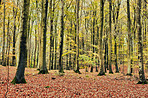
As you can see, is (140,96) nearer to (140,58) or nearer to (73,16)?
(140,58)

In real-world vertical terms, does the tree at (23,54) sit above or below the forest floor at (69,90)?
above

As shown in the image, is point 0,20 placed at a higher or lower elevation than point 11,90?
higher

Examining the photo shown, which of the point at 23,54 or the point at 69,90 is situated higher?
the point at 23,54

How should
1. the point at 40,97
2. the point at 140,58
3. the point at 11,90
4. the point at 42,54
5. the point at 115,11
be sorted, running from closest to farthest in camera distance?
the point at 40,97 < the point at 11,90 < the point at 140,58 < the point at 42,54 < the point at 115,11

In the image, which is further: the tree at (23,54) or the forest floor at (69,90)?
the tree at (23,54)

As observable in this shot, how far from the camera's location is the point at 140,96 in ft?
22.2

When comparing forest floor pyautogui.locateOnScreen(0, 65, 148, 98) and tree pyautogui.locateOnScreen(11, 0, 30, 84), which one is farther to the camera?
tree pyautogui.locateOnScreen(11, 0, 30, 84)

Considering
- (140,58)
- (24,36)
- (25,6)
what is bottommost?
(140,58)

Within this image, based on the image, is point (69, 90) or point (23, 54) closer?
point (69, 90)

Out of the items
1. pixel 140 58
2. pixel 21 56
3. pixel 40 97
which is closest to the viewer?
pixel 40 97

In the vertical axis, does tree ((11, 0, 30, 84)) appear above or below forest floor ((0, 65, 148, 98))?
above

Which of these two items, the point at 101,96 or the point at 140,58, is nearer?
the point at 101,96

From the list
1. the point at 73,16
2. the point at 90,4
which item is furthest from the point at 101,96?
the point at 90,4

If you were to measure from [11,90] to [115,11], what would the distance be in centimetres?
2026
